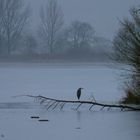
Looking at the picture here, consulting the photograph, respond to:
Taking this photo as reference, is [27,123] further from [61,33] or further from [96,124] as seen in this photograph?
[61,33]

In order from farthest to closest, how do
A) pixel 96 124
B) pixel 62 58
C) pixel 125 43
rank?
pixel 62 58, pixel 125 43, pixel 96 124

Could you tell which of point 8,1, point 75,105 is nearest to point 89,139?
point 75,105

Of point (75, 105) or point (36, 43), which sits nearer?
point (75, 105)

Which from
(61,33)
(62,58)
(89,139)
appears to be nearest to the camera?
(89,139)

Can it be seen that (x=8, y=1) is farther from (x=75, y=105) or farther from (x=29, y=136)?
(x=29, y=136)

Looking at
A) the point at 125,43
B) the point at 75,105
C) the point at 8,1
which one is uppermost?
the point at 8,1

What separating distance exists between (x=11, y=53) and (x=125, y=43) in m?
62.5

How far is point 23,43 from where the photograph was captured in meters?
83.1

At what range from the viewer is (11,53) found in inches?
3083

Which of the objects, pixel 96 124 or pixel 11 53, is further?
pixel 11 53

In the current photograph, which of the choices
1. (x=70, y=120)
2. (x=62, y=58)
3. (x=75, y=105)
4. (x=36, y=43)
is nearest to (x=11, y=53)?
(x=36, y=43)

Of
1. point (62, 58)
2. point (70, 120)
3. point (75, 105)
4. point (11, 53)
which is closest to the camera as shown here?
point (70, 120)

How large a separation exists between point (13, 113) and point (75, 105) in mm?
3286

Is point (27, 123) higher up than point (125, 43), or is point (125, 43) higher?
point (125, 43)
